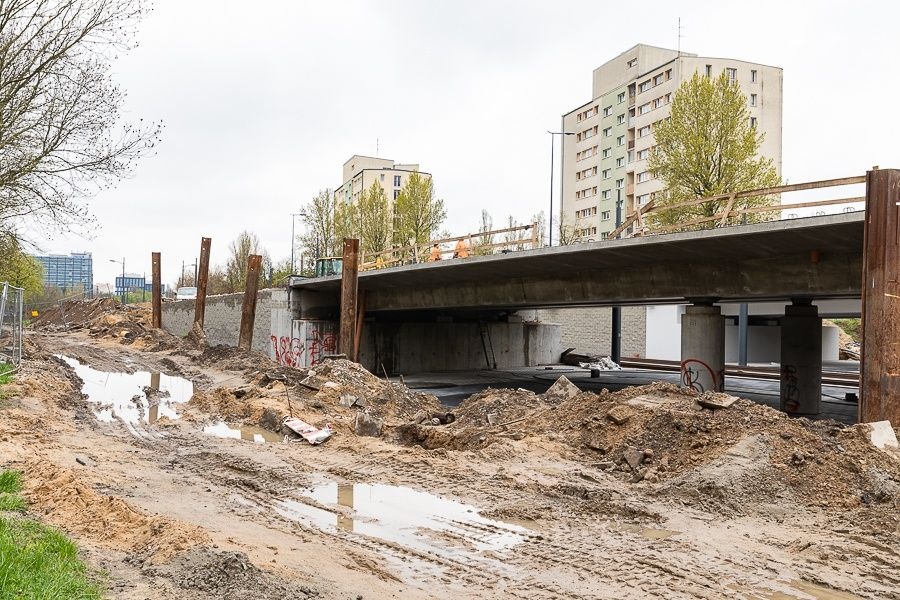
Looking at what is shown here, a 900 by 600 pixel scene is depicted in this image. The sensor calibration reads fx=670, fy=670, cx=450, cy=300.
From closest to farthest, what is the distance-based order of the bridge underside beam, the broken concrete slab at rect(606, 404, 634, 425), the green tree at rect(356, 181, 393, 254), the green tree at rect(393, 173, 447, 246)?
the broken concrete slab at rect(606, 404, 634, 425) → the bridge underside beam → the green tree at rect(393, 173, 447, 246) → the green tree at rect(356, 181, 393, 254)

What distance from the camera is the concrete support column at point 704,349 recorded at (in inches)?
771

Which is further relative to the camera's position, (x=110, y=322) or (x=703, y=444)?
(x=110, y=322)

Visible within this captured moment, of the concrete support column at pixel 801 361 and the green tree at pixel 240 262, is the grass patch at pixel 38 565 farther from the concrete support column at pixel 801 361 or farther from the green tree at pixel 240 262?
the green tree at pixel 240 262

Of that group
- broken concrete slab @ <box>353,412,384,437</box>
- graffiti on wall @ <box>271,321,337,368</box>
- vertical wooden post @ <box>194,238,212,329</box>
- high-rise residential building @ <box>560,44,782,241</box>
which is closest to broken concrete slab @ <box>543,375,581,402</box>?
broken concrete slab @ <box>353,412,384,437</box>

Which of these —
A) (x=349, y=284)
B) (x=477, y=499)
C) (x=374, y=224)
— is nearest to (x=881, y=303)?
(x=477, y=499)

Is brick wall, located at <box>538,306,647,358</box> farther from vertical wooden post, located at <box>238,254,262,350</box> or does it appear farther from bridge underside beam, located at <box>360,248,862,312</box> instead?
vertical wooden post, located at <box>238,254,262,350</box>

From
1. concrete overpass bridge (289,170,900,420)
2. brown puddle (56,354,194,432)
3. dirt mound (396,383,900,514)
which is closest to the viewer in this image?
dirt mound (396,383,900,514)

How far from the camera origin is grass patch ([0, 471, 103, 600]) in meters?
3.76

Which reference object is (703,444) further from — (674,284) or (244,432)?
(674,284)

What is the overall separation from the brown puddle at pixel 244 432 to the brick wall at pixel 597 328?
31582mm

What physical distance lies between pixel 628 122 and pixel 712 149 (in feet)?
127

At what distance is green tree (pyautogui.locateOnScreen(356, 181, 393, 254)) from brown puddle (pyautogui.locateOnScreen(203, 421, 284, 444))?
37806 millimetres

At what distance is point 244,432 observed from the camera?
13727mm

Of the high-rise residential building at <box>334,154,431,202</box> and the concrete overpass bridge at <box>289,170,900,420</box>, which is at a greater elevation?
the high-rise residential building at <box>334,154,431,202</box>
